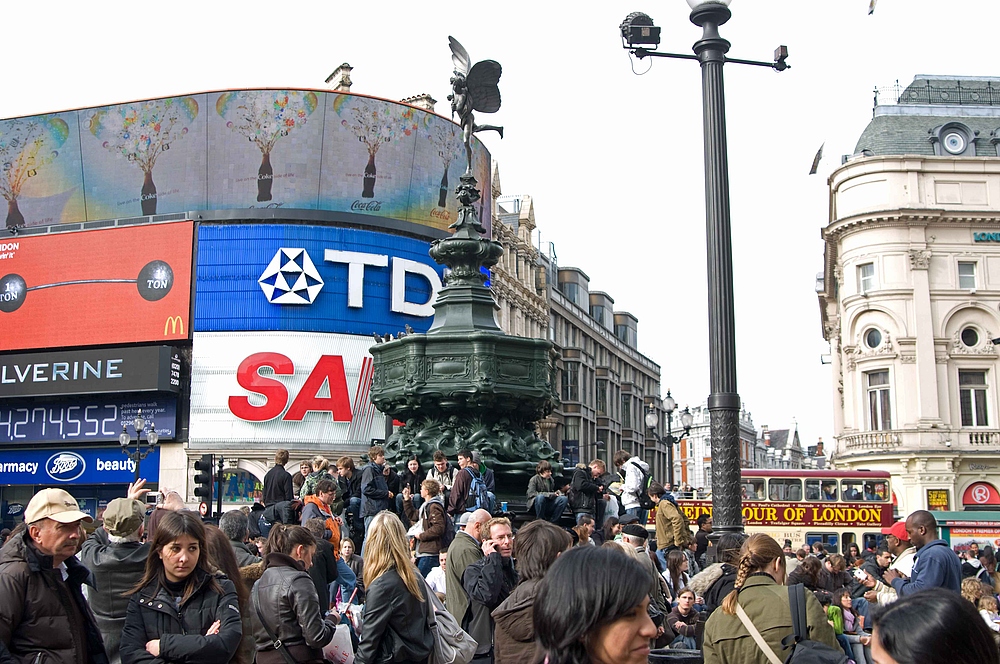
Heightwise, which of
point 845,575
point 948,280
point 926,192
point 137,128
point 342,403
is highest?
point 137,128

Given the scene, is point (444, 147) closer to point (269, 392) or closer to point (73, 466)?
point (269, 392)

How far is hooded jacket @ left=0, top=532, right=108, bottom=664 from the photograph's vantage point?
4.96 metres

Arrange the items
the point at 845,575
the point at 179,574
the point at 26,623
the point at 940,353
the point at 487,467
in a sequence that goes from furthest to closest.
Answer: the point at 940,353, the point at 487,467, the point at 845,575, the point at 179,574, the point at 26,623

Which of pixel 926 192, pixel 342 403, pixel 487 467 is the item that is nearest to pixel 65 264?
pixel 342 403

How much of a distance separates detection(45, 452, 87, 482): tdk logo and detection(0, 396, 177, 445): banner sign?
78 centimetres

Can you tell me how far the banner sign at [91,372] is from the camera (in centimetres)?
4962

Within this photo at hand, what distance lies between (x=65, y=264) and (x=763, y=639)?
5256 centimetres

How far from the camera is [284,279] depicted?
5041 cm

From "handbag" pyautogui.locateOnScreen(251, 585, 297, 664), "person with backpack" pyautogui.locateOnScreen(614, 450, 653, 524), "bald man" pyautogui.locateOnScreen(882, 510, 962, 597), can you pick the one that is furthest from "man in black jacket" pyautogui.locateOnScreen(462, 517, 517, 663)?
"person with backpack" pyautogui.locateOnScreen(614, 450, 653, 524)

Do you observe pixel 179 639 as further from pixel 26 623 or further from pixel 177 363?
pixel 177 363

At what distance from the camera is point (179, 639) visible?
5.22 meters

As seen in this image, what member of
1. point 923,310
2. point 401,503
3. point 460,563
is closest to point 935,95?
point 923,310

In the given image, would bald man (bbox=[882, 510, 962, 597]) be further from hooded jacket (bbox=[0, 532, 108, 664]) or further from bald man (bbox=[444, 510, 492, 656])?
hooded jacket (bbox=[0, 532, 108, 664])

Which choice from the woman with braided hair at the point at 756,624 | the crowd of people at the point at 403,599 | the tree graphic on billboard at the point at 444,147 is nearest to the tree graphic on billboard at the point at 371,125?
the tree graphic on billboard at the point at 444,147
